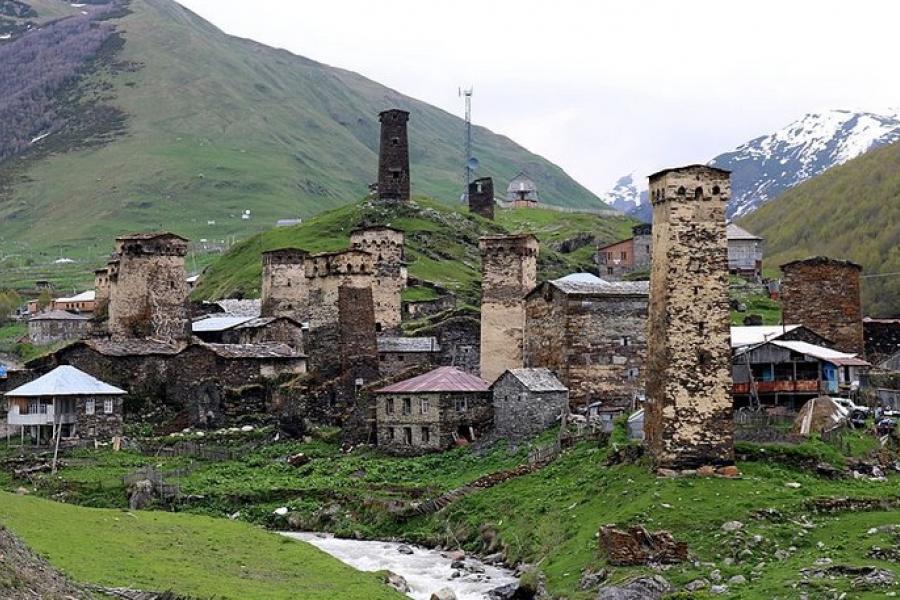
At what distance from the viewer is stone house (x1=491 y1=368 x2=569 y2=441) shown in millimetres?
62875

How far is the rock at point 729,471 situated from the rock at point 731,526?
5416mm

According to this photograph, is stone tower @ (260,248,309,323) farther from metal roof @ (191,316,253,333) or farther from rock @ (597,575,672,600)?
rock @ (597,575,672,600)

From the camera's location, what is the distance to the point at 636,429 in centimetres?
5512

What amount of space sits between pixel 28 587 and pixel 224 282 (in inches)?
4108

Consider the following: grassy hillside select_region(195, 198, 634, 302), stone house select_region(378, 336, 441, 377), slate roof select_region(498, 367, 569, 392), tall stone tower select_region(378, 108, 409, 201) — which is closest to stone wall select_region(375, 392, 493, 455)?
slate roof select_region(498, 367, 569, 392)

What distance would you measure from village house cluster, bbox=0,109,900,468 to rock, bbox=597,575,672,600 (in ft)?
34.1

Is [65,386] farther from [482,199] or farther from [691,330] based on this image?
[482,199]

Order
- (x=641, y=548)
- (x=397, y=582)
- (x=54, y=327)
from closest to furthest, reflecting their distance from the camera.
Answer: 1. (x=641, y=548)
2. (x=397, y=582)
3. (x=54, y=327)

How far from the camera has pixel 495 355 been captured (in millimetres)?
73312

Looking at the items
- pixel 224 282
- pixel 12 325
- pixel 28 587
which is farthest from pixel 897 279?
pixel 28 587

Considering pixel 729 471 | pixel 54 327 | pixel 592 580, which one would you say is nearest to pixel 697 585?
pixel 592 580

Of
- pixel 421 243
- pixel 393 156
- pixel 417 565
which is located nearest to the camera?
pixel 417 565

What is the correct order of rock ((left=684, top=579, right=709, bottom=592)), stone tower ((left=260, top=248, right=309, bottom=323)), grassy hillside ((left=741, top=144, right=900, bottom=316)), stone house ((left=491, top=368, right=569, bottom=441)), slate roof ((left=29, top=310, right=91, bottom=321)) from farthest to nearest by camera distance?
grassy hillside ((left=741, top=144, right=900, bottom=316)) < slate roof ((left=29, top=310, right=91, bottom=321)) < stone tower ((left=260, top=248, right=309, bottom=323)) < stone house ((left=491, top=368, right=569, bottom=441)) < rock ((left=684, top=579, right=709, bottom=592))

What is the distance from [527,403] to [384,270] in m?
32.7
